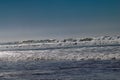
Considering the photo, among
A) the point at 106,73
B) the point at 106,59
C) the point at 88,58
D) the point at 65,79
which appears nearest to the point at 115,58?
the point at 106,59

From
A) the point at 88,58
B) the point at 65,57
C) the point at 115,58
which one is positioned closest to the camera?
the point at 115,58

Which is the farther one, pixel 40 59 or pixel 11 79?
pixel 40 59

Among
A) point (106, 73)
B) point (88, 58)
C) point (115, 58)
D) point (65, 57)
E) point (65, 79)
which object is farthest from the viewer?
point (65, 57)

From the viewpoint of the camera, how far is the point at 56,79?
858 inches

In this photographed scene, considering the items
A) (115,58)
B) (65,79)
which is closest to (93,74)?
(65,79)

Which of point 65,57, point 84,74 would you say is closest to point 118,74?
point 84,74

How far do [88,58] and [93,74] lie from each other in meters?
12.5

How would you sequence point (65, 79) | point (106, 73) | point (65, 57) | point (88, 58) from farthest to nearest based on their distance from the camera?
point (65, 57)
point (88, 58)
point (106, 73)
point (65, 79)

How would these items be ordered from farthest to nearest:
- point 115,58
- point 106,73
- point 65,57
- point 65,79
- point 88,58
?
point 65,57, point 88,58, point 115,58, point 106,73, point 65,79

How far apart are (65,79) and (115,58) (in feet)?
41.8

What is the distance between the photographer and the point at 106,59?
1320 inches

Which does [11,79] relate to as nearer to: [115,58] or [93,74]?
[93,74]

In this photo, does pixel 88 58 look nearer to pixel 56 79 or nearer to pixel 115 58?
pixel 115 58

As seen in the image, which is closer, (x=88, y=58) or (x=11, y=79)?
(x=11, y=79)
